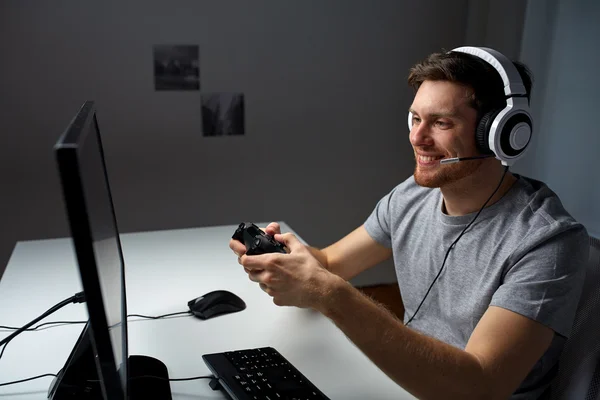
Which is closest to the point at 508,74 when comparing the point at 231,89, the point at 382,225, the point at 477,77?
the point at 477,77

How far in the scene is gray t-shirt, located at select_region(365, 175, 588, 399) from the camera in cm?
103

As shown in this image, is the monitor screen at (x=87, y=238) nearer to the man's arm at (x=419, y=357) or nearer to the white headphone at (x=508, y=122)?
the man's arm at (x=419, y=357)

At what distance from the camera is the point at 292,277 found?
3.09 feet

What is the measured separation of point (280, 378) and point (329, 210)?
1822 mm

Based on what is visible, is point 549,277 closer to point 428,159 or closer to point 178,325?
point 428,159

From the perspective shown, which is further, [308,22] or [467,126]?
[308,22]

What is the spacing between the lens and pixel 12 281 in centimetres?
138

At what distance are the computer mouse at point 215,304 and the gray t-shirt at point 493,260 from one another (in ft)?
1.35

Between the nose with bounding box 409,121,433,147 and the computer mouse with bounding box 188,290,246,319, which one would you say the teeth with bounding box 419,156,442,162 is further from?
the computer mouse with bounding box 188,290,246,319

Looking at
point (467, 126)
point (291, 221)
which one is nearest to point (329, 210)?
point (291, 221)

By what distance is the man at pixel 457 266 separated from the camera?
3.05 feet

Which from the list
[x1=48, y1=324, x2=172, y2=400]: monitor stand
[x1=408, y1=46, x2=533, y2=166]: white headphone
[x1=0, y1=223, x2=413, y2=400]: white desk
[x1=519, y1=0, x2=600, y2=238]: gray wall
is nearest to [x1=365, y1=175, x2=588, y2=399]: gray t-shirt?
[x1=408, y1=46, x2=533, y2=166]: white headphone

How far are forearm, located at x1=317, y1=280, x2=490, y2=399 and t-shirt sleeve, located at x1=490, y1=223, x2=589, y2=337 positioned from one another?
156 mm

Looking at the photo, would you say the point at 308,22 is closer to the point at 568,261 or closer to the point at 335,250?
the point at 335,250
